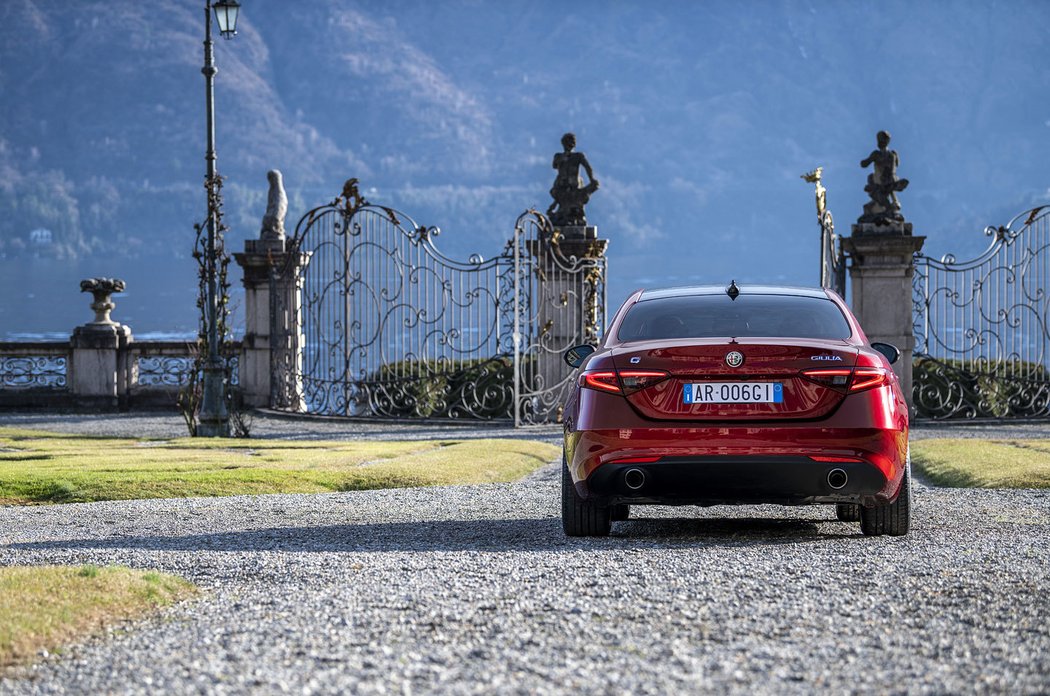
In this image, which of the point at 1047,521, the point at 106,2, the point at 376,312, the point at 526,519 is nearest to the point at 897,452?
the point at 1047,521

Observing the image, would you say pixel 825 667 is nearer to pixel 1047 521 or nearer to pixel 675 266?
pixel 1047 521

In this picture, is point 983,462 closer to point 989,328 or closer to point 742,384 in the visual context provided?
point 742,384

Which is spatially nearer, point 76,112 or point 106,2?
point 76,112

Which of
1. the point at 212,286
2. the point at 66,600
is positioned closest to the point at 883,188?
the point at 212,286

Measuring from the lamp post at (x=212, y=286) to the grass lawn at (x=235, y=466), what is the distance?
1.17 meters

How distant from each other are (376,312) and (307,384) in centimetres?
156

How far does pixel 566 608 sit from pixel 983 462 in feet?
27.9

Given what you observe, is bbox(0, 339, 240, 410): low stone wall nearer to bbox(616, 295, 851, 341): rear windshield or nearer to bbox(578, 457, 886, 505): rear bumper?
bbox(616, 295, 851, 341): rear windshield

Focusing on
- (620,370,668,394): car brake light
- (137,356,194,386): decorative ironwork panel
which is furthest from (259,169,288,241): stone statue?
(620,370,668,394): car brake light

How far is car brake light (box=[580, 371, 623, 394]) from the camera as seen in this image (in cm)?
746

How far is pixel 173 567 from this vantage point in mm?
6789

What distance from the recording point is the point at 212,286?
18.2 m

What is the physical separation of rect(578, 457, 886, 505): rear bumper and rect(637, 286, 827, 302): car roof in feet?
4.37

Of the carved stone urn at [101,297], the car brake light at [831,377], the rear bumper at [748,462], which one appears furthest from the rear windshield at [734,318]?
the carved stone urn at [101,297]
